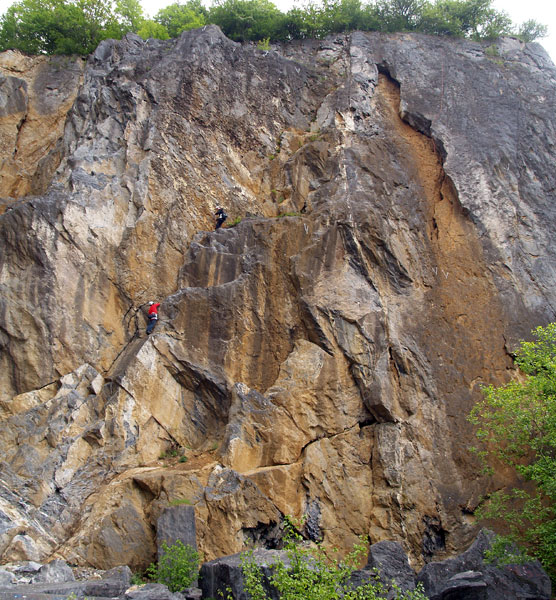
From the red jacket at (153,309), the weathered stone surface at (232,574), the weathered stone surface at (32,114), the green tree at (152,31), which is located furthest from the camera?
the green tree at (152,31)

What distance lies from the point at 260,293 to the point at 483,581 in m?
10.3

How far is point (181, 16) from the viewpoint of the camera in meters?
32.6

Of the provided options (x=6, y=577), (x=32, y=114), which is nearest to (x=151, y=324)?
(x=6, y=577)

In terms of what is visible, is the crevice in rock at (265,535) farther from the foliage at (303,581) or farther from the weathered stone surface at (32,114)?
the weathered stone surface at (32,114)

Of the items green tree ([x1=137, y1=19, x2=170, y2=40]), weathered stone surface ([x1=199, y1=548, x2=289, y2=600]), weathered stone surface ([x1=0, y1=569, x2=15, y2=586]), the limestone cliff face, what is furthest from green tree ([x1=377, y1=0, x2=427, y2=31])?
weathered stone surface ([x1=0, y1=569, x2=15, y2=586])

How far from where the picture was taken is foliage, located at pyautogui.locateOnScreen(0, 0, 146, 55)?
93.7 feet

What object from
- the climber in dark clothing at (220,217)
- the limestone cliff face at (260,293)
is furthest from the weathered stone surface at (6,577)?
the climber in dark clothing at (220,217)

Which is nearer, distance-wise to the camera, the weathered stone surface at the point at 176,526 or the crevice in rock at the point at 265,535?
the weathered stone surface at the point at 176,526

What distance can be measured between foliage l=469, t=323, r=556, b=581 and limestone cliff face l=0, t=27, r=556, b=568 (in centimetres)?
94

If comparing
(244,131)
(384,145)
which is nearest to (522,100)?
(384,145)

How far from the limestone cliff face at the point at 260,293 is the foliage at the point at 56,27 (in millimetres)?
3965

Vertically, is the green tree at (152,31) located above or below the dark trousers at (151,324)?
above

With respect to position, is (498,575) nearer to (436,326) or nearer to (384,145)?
(436,326)

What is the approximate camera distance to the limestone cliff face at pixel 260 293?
598 inches
